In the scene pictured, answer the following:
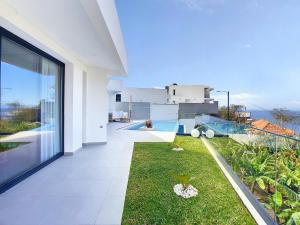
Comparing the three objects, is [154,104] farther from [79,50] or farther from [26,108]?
[26,108]

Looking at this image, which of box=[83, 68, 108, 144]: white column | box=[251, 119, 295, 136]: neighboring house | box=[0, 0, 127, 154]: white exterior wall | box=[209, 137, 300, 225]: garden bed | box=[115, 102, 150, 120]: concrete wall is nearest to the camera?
box=[209, 137, 300, 225]: garden bed

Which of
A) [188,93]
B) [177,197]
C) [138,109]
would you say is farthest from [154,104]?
[177,197]

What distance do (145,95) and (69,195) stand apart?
25095 mm

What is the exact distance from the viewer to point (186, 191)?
443 cm

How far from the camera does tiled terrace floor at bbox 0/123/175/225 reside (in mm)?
3355

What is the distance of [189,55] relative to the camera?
28.1m

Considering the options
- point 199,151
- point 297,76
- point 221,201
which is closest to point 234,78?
point 297,76

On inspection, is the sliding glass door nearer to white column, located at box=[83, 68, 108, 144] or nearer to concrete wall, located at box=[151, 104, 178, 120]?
white column, located at box=[83, 68, 108, 144]

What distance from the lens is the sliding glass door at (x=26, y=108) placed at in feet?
14.1

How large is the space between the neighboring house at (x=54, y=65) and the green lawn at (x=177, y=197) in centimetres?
236

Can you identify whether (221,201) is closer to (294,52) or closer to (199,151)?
(199,151)

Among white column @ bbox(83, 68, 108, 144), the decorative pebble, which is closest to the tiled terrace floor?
the decorative pebble

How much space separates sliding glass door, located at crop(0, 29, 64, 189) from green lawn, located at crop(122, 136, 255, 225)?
7.73ft

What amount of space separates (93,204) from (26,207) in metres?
1.03
